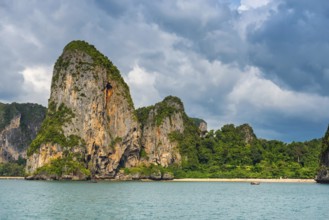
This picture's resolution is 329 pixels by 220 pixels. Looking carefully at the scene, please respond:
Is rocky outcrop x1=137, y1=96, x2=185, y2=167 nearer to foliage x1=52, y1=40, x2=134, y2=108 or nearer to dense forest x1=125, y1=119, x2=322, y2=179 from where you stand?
dense forest x1=125, y1=119, x2=322, y2=179

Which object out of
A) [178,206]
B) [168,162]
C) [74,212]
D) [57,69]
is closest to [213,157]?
[168,162]

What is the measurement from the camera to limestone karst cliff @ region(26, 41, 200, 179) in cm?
11356

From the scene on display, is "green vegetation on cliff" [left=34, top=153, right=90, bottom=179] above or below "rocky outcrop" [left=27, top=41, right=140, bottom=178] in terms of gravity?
below

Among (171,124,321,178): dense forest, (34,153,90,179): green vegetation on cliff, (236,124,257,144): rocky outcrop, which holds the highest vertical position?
(236,124,257,144): rocky outcrop

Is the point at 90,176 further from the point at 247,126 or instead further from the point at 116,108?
the point at 247,126

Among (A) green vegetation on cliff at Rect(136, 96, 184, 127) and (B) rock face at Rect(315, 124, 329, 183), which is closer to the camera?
(B) rock face at Rect(315, 124, 329, 183)

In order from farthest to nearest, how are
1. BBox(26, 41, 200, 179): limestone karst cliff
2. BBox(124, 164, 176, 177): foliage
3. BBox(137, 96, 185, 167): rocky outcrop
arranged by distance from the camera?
BBox(137, 96, 185, 167): rocky outcrop, BBox(124, 164, 176, 177): foliage, BBox(26, 41, 200, 179): limestone karst cliff

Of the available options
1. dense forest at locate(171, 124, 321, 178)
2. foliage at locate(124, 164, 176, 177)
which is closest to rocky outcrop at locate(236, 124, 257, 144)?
→ dense forest at locate(171, 124, 321, 178)

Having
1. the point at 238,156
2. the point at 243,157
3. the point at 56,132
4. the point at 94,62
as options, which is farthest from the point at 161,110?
the point at 56,132

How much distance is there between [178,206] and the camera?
4672 cm

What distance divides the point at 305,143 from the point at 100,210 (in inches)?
4978

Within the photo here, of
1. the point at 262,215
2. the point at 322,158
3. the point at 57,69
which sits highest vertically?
the point at 57,69

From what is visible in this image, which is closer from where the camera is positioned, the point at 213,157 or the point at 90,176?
the point at 90,176

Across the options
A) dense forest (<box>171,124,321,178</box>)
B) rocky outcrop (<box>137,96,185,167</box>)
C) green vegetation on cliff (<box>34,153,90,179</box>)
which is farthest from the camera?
rocky outcrop (<box>137,96,185,167</box>)
